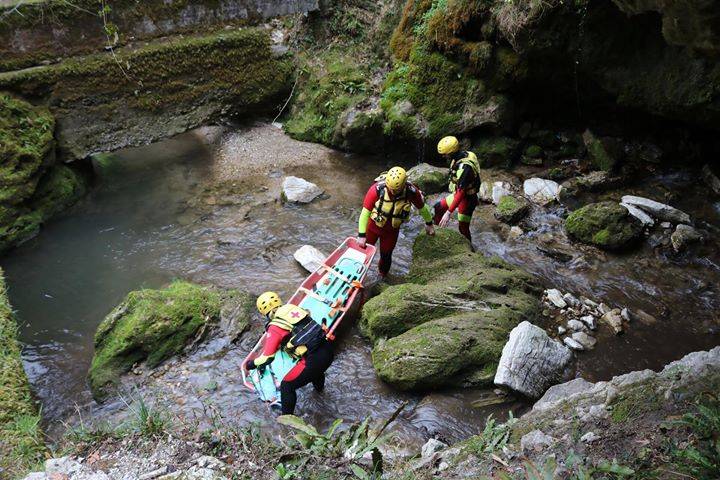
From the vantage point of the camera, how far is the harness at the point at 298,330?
217 inches

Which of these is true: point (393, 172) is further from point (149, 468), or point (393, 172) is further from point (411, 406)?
point (149, 468)

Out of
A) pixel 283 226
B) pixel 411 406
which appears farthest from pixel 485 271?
pixel 283 226

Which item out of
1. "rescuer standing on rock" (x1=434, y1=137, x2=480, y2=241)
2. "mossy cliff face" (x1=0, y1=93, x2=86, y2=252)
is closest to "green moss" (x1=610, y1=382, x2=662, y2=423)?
"rescuer standing on rock" (x1=434, y1=137, x2=480, y2=241)

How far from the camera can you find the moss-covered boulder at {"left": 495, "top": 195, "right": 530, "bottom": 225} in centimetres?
926

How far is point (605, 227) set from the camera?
27.6 feet

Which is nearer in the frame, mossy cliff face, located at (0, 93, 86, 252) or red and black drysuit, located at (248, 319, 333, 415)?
red and black drysuit, located at (248, 319, 333, 415)

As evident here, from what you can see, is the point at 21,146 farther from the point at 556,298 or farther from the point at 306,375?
the point at 556,298

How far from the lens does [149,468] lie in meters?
3.61

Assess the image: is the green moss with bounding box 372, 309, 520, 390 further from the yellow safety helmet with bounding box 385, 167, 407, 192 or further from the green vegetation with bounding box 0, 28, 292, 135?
the green vegetation with bounding box 0, 28, 292, 135

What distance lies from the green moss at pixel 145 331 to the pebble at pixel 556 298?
5082mm

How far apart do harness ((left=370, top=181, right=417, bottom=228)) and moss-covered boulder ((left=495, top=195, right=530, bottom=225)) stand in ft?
9.09

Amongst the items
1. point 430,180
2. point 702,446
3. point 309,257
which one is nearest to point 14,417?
point 309,257

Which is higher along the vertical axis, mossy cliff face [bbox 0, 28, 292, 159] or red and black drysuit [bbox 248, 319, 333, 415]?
mossy cliff face [bbox 0, 28, 292, 159]

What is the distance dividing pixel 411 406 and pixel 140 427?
3104 mm
